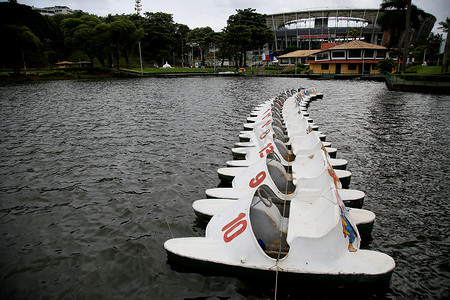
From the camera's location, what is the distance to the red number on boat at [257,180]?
900cm

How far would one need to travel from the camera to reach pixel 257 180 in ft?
29.9

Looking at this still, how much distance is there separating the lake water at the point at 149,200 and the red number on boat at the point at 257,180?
2.08 meters

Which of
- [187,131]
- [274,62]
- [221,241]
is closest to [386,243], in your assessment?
[221,241]

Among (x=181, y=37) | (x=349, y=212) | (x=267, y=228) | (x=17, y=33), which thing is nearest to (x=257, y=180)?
(x=267, y=228)

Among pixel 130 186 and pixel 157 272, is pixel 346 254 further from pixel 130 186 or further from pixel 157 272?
pixel 130 186

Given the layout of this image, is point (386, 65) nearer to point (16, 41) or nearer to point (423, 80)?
point (423, 80)

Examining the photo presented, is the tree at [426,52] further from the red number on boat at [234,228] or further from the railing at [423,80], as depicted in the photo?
the red number on boat at [234,228]

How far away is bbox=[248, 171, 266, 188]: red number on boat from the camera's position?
9.00 metres

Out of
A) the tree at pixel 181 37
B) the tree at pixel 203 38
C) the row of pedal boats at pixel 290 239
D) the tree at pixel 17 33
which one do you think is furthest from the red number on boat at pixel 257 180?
the tree at pixel 181 37

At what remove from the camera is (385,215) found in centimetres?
925

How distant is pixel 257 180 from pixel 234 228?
108 inches

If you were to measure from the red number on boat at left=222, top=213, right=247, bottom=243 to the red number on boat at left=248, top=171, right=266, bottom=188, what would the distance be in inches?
96.9

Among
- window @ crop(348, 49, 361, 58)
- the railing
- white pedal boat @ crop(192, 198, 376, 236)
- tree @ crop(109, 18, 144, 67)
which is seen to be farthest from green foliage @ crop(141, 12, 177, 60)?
white pedal boat @ crop(192, 198, 376, 236)

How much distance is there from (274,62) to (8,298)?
115 meters
